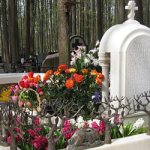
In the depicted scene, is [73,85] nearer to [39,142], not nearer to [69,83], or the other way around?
[69,83]

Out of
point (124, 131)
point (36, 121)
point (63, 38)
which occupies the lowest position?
point (124, 131)

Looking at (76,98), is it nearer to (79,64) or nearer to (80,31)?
(79,64)

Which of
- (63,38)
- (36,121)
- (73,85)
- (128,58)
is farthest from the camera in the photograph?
(63,38)

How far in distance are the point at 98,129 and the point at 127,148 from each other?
0.40 meters

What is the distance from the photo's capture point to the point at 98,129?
4336 mm

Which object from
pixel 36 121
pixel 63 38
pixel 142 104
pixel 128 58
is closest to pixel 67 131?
pixel 36 121

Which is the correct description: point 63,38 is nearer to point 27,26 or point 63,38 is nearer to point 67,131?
point 67,131

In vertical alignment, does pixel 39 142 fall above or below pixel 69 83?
below

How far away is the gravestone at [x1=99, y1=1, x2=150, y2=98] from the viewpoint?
568 centimetres

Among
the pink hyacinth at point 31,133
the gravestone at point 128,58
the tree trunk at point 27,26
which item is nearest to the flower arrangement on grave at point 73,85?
the gravestone at point 128,58

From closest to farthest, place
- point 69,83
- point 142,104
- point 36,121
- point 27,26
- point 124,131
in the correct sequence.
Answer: point 36,121 → point 124,131 → point 142,104 → point 69,83 → point 27,26

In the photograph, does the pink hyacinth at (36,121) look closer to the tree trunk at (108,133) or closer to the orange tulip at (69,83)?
the tree trunk at (108,133)

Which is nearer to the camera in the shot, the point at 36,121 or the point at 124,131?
the point at 36,121

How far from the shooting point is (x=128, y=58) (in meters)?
5.68
